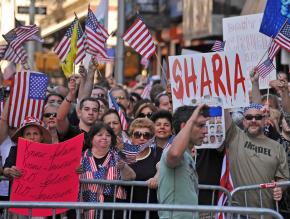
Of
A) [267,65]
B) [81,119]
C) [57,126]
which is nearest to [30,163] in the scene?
[57,126]

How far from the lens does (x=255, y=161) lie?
9422 millimetres

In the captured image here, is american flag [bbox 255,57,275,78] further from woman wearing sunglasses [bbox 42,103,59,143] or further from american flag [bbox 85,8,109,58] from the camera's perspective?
woman wearing sunglasses [bbox 42,103,59,143]

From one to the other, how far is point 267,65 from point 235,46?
968 millimetres

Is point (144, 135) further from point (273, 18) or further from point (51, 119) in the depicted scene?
point (273, 18)

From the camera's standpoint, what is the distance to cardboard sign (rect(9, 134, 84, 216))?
835cm

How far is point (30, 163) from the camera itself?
330 inches

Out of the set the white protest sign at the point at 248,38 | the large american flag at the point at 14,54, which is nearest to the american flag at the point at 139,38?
the white protest sign at the point at 248,38

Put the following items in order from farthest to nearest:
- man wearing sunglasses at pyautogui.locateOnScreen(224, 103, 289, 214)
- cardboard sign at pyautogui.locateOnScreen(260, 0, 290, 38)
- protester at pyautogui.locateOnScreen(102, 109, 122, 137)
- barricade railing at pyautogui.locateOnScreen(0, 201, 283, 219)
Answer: cardboard sign at pyautogui.locateOnScreen(260, 0, 290, 38) → protester at pyautogui.locateOnScreen(102, 109, 122, 137) → man wearing sunglasses at pyautogui.locateOnScreen(224, 103, 289, 214) → barricade railing at pyautogui.locateOnScreen(0, 201, 283, 219)

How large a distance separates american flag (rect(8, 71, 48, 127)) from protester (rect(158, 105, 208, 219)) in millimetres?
2933

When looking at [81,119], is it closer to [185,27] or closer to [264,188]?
[264,188]

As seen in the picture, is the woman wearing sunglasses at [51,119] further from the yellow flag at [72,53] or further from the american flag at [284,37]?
the american flag at [284,37]

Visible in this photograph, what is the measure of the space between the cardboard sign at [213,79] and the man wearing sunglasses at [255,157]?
21 centimetres

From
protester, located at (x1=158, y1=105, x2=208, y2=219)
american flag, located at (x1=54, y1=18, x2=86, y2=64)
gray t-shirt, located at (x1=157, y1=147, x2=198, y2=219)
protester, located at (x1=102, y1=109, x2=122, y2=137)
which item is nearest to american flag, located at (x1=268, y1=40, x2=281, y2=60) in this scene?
protester, located at (x1=102, y1=109, x2=122, y2=137)

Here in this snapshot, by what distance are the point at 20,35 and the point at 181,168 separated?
25.0 ft
